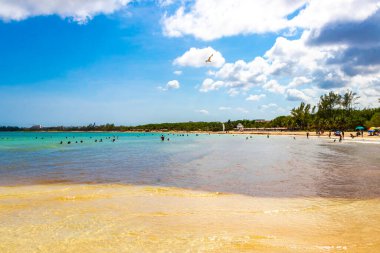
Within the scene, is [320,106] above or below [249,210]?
above

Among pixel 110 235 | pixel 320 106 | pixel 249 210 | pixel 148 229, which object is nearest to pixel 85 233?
pixel 110 235

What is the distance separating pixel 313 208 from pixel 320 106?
114 meters

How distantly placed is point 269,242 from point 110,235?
13.3 ft

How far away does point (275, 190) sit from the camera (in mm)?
14172

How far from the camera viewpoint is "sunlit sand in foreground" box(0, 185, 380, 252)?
24.0 ft

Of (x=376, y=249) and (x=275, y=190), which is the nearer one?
(x=376, y=249)

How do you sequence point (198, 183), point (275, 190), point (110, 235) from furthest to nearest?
point (198, 183), point (275, 190), point (110, 235)

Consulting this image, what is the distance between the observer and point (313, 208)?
10.7 m

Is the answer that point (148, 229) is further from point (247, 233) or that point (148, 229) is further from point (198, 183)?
point (198, 183)

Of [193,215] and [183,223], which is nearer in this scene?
[183,223]

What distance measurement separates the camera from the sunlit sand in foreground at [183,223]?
7.32 metres

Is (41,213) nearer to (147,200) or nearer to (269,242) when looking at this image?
(147,200)

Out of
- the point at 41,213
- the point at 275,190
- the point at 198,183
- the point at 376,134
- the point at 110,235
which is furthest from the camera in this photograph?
the point at 376,134

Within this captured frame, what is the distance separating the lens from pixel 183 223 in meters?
9.11
